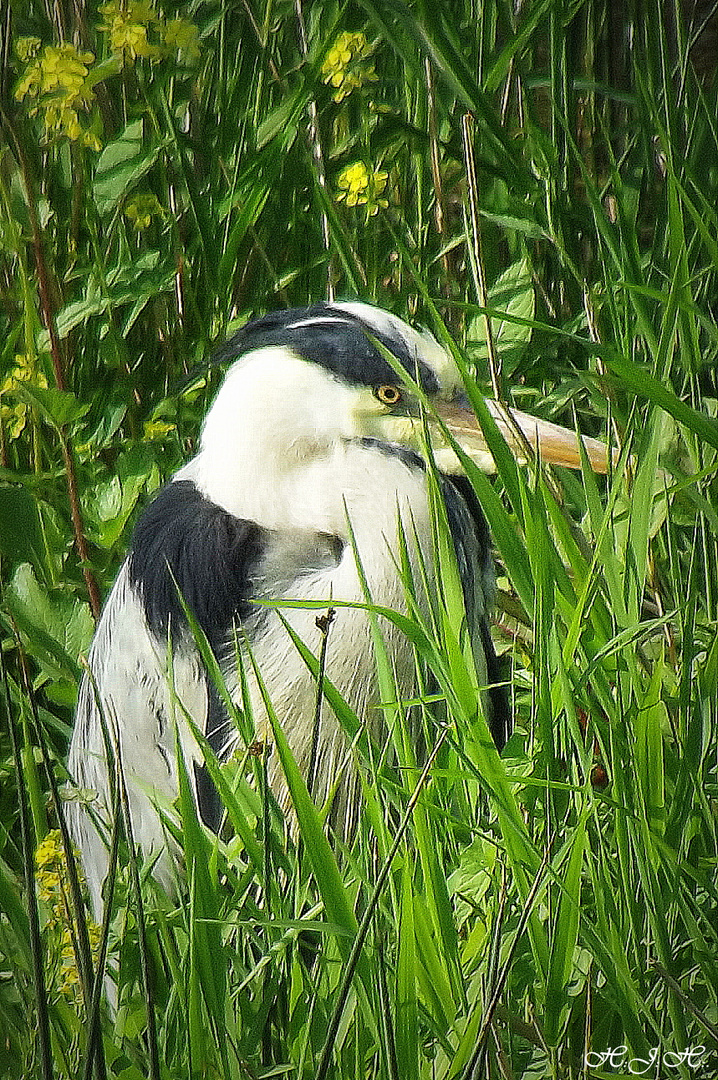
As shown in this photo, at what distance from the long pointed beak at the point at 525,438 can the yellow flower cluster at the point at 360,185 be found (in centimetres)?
15

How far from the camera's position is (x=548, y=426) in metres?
0.69

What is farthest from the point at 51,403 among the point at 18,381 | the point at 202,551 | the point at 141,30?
the point at 141,30

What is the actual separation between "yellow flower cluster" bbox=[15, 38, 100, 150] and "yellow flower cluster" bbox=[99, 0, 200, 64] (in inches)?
0.9

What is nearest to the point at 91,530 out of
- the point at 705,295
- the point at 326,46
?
the point at 326,46

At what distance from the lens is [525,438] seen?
67cm

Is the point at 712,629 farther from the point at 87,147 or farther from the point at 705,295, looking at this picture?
the point at 87,147

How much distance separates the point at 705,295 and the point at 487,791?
39 centimetres

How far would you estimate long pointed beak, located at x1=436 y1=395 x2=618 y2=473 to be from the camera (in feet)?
2.22

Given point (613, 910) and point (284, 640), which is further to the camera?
point (284, 640)

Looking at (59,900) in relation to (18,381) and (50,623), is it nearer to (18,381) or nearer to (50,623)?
(50,623)

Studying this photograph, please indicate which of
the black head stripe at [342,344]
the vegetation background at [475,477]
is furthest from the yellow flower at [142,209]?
the black head stripe at [342,344]

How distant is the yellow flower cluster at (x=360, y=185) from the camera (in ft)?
2.35

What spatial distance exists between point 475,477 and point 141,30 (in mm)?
357

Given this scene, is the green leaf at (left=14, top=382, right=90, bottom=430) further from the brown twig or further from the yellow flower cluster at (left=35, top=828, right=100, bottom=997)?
the yellow flower cluster at (left=35, top=828, right=100, bottom=997)
